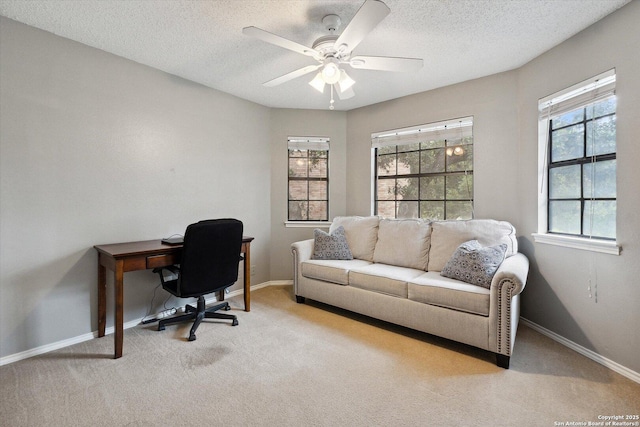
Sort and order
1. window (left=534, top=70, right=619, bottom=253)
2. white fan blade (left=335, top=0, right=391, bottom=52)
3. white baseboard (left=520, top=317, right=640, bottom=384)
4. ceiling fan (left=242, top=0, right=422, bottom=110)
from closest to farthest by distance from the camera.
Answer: white fan blade (left=335, top=0, right=391, bottom=52)
ceiling fan (left=242, top=0, right=422, bottom=110)
white baseboard (left=520, top=317, right=640, bottom=384)
window (left=534, top=70, right=619, bottom=253)

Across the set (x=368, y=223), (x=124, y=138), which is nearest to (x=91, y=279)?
(x=124, y=138)

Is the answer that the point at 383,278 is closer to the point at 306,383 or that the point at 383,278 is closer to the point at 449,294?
the point at 449,294

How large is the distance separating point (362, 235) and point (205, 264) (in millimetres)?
1866

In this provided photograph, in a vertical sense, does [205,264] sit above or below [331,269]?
above

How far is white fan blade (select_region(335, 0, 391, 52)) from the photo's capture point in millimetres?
1546

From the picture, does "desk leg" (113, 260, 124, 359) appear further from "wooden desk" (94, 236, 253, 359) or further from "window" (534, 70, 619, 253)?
"window" (534, 70, 619, 253)

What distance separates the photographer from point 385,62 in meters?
2.19

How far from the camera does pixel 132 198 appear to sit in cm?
286

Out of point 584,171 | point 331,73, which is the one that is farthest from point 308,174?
point 584,171

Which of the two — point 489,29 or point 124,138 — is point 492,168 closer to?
point 489,29

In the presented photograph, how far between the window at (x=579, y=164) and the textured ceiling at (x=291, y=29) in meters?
0.54

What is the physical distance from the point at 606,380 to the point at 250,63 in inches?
148

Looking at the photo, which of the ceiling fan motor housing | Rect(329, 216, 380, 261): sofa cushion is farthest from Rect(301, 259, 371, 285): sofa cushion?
the ceiling fan motor housing

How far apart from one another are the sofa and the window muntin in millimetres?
465
